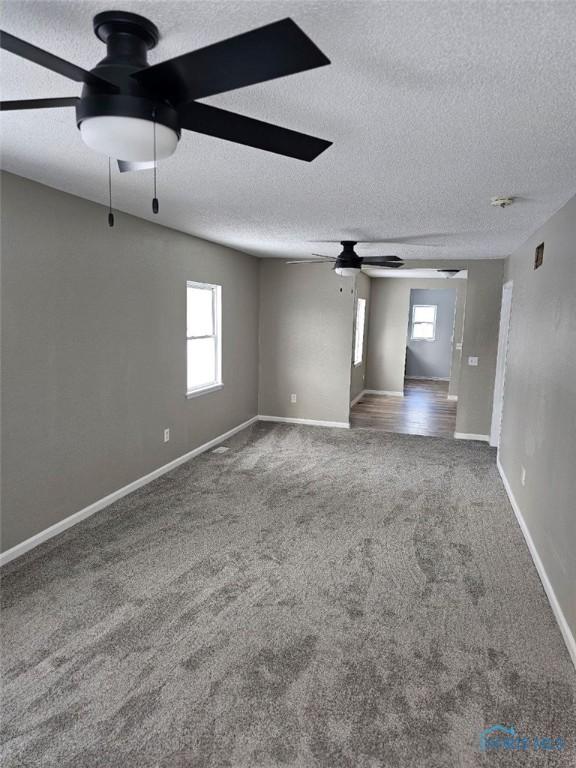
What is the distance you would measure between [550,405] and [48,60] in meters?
3.21

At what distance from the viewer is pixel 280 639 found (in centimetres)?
249

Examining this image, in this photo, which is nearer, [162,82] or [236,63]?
[236,63]

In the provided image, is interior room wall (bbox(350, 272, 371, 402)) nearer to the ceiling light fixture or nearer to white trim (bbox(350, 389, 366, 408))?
white trim (bbox(350, 389, 366, 408))

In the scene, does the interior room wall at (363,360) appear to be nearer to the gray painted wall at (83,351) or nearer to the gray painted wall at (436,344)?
the gray painted wall at (436,344)

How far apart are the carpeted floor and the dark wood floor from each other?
2927 millimetres

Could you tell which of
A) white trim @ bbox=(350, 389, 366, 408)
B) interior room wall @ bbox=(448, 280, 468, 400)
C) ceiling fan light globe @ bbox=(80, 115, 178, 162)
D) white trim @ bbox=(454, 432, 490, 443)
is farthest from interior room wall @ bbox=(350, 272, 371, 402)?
ceiling fan light globe @ bbox=(80, 115, 178, 162)

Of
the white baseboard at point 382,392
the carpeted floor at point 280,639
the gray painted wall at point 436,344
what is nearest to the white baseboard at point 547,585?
the carpeted floor at point 280,639

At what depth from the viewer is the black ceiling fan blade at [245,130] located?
4.43 feet

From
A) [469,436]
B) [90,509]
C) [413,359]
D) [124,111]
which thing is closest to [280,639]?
[90,509]

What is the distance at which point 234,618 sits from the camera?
2.65 m

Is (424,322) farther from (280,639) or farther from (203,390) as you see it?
(280,639)

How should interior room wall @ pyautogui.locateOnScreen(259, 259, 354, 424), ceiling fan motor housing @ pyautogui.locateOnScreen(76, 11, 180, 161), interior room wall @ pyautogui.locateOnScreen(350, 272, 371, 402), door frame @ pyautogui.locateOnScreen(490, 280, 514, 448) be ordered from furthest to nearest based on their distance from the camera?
interior room wall @ pyautogui.locateOnScreen(350, 272, 371, 402) → interior room wall @ pyautogui.locateOnScreen(259, 259, 354, 424) → door frame @ pyautogui.locateOnScreen(490, 280, 514, 448) → ceiling fan motor housing @ pyautogui.locateOnScreen(76, 11, 180, 161)

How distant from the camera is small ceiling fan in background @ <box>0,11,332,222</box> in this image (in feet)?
3.31

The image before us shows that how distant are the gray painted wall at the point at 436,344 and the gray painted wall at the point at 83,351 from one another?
7.68 meters
